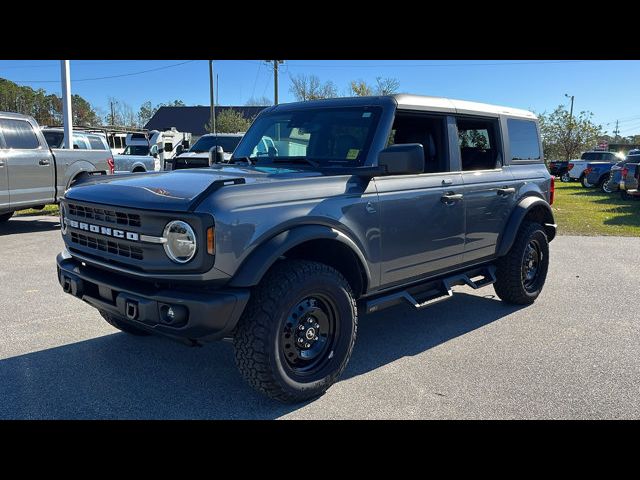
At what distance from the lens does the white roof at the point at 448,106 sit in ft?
13.9

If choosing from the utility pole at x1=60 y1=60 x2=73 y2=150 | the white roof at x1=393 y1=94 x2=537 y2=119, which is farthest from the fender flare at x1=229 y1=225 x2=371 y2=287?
the utility pole at x1=60 y1=60 x2=73 y2=150

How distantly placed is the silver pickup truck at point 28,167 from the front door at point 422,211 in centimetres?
725

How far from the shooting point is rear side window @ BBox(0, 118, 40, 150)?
9.66 meters

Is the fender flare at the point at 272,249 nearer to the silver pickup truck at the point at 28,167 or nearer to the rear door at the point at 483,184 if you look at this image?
the rear door at the point at 483,184

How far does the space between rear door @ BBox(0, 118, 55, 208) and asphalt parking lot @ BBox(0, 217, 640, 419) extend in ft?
14.5

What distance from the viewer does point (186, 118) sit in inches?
2864

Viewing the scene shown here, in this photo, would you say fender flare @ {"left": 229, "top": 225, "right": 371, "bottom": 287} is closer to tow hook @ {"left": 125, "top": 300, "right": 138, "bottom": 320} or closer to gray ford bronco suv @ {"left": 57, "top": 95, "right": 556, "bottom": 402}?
gray ford bronco suv @ {"left": 57, "top": 95, "right": 556, "bottom": 402}

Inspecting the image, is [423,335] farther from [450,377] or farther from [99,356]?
[99,356]

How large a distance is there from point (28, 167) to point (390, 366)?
28.7ft

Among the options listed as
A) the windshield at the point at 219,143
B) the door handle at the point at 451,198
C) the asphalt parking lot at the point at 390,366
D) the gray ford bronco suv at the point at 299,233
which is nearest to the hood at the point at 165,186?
the gray ford bronco suv at the point at 299,233

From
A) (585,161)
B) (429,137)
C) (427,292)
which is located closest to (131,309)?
(427,292)

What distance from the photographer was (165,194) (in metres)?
3.07

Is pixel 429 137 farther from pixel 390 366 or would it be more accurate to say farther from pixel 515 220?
pixel 390 366
